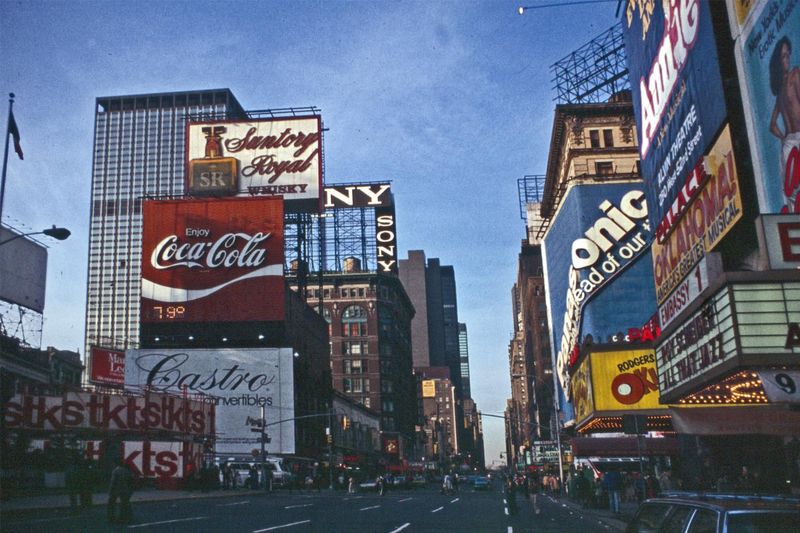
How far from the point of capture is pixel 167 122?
18712 cm

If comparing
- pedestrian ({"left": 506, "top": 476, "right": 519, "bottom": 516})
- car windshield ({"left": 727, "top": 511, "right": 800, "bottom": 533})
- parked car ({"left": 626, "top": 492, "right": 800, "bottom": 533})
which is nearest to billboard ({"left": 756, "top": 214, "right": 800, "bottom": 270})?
parked car ({"left": 626, "top": 492, "right": 800, "bottom": 533})

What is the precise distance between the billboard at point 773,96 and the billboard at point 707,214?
851 millimetres

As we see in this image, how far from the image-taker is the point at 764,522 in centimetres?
605

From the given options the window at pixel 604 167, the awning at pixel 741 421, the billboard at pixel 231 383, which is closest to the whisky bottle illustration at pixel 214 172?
the billboard at pixel 231 383

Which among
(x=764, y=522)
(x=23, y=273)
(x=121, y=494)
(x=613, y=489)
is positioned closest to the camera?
(x=764, y=522)

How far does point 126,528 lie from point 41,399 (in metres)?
28.1

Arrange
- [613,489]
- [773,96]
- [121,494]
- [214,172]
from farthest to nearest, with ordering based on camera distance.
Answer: [214,172] < [613,489] < [773,96] < [121,494]

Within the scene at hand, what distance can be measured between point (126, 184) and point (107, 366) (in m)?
122

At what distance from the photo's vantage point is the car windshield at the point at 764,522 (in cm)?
599

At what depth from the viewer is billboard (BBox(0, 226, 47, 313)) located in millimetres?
51375

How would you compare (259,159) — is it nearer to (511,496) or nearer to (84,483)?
(84,483)

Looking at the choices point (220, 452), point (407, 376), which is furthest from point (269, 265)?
point (407, 376)

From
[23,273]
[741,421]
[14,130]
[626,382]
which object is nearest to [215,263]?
[23,273]

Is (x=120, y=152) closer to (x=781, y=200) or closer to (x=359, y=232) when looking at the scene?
(x=359, y=232)
